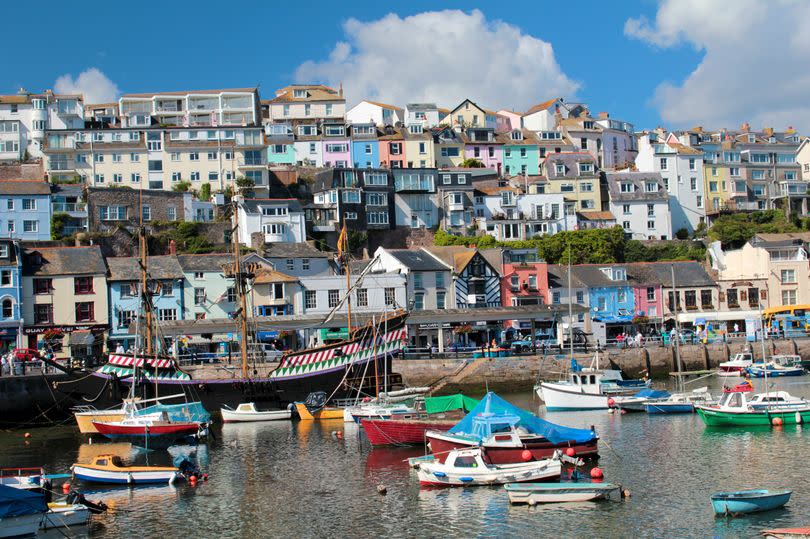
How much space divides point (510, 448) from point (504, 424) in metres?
1.03

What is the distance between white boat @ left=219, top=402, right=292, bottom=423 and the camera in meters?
52.2

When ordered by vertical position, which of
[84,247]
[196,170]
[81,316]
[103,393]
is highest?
[196,170]

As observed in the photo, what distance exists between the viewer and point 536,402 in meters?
54.8

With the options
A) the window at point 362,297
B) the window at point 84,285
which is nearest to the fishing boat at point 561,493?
the window at point 362,297

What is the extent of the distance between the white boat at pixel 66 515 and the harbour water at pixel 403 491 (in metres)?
0.44

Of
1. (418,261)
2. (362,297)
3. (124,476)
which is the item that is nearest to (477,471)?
(124,476)

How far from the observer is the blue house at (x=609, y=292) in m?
80.1

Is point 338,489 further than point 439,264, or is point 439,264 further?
point 439,264

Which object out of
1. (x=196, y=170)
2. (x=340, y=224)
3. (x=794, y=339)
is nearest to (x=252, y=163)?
(x=196, y=170)

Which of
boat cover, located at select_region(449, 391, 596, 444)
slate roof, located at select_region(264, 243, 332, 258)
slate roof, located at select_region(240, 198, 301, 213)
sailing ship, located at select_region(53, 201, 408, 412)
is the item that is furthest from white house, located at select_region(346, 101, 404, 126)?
boat cover, located at select_region(449, 391, 596, 444)

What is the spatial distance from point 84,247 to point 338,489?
4505cm

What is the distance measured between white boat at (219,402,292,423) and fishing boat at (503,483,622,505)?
24.2 m

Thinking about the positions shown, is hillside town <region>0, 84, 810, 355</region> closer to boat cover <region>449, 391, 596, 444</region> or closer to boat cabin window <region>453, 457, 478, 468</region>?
boat cover <region>449, 391, 596, 444</region>

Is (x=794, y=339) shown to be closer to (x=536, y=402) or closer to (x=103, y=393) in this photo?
(x=536, y=402)
